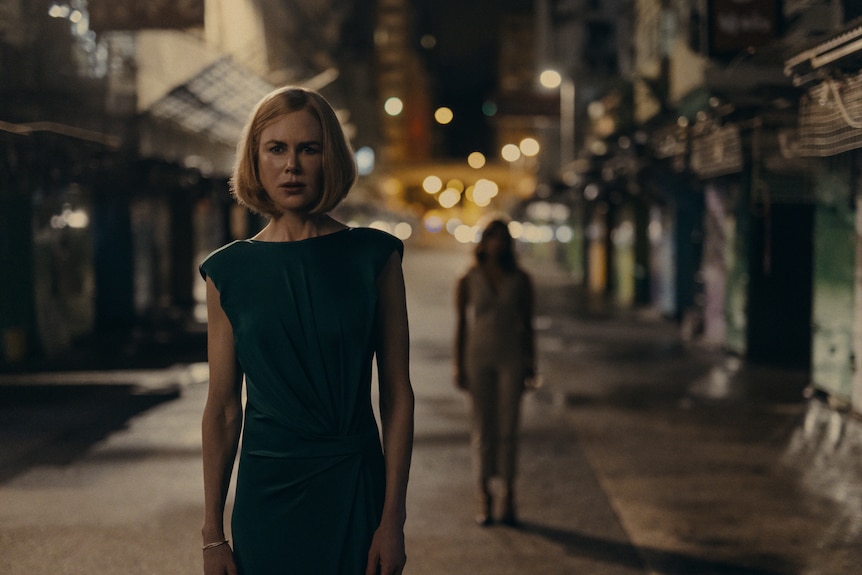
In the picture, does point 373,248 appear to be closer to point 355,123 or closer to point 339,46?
point 339,46

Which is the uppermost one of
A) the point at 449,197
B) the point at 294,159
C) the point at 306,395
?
the point at 449,197

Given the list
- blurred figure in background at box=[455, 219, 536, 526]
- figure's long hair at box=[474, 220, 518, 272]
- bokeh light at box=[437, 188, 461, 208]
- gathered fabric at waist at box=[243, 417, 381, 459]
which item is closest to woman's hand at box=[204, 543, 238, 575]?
gathered fabric at waist at box=[243, 417, 381, 459]

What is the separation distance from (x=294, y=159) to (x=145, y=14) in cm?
1272

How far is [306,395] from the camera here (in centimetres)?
246

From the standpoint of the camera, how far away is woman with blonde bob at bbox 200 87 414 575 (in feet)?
8.04

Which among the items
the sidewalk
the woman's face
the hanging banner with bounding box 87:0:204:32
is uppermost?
the hanging banner with bounding box 87:0:204:32

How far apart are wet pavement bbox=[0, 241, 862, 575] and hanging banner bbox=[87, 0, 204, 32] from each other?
16.0 ft

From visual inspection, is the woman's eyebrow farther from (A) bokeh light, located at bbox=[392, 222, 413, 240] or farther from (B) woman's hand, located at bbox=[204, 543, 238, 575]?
(A) bokeh light, located at bbox=[392, 222, 413, 240]

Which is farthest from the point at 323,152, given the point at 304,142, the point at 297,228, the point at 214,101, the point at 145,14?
the point at 214,101

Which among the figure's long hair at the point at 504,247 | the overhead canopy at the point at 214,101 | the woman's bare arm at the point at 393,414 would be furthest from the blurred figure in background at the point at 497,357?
the overhead canopy at the point at 214,101

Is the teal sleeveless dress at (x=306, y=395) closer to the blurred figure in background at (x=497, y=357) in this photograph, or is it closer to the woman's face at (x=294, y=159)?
the woman's face at (x=294, y=159)

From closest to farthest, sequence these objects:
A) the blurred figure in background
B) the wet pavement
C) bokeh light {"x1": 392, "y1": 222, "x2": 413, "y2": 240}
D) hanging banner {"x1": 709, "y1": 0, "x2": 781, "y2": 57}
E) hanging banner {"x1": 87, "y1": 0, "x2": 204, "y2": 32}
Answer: the wet pavement → the blurred figure in background → hanging banner {"x1": 709, "y1": 0, "x2": 781, "y2": 57} → hanging banner {"x1": 87, "y1": 0, "x2": 204, "y2": 32} → bokeh light {"x1": 392, "y1": 222, "x2": 413, "y2": 240}

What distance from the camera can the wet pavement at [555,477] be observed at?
6090 mm

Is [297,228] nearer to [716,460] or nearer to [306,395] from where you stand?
[306,395]
